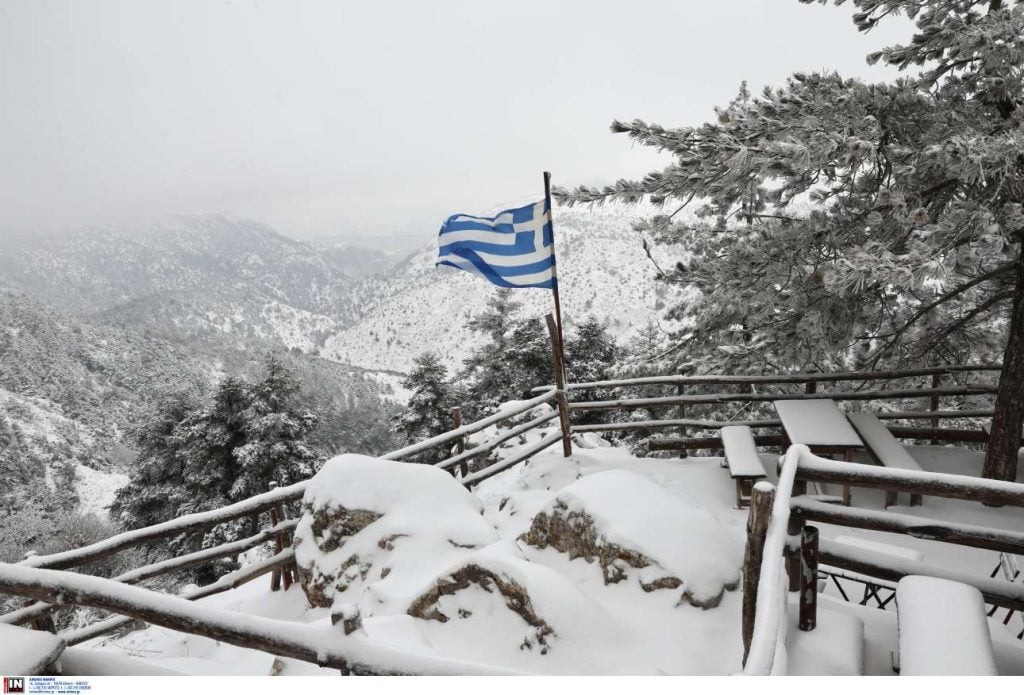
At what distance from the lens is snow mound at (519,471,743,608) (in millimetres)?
3559

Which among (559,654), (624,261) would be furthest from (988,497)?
(624,261)

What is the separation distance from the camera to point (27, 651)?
2.11 m

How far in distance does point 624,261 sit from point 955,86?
498ft

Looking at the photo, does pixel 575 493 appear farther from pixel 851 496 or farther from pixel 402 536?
pixel 851 496

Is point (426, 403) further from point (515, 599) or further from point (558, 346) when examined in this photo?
point (515, 599)

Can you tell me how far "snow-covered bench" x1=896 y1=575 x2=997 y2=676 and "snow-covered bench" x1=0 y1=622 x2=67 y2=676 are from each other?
344cm

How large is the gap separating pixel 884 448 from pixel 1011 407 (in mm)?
1223

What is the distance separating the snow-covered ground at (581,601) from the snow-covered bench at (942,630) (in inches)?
15.7

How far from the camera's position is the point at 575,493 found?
4305mm

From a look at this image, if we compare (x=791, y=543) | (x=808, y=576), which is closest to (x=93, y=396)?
(x=791, y=543)

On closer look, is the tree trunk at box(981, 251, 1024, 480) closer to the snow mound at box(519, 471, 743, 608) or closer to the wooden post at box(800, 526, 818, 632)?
the snow mound at box(519, 471, 743, 608)

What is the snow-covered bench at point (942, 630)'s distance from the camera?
215 cm

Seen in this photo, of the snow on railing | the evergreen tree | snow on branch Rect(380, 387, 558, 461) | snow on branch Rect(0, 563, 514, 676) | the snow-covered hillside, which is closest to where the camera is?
the snow on railing

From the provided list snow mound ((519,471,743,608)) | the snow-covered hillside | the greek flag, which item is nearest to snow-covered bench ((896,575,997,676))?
snow mound ((519,471,743,608))
